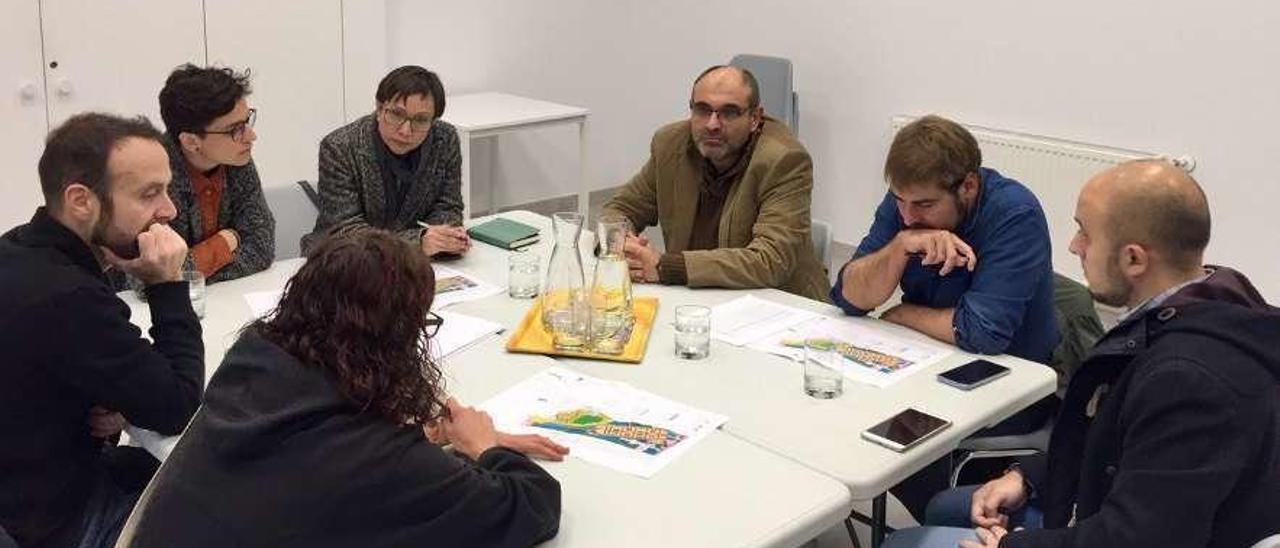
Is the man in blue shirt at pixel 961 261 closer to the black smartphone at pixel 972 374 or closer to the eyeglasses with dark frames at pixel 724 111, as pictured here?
the black smartphone at pixel 972 374

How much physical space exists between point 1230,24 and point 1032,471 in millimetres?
2895

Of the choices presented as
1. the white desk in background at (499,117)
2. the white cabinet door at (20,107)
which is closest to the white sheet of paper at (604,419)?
the white cabinet door at (20,107)

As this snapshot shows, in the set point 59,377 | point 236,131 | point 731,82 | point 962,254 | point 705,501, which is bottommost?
point 705,501

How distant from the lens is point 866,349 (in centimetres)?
245

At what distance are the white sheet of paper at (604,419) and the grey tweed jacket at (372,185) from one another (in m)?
1.10

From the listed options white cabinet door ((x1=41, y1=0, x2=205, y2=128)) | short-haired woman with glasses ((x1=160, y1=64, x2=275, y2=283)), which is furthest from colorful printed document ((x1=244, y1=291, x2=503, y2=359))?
white cabinet door ((x1=41, y1=0, x2=205, y2=128))

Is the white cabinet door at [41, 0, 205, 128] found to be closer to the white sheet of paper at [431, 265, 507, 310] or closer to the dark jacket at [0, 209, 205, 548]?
the white sheet of paper at [431, 265, 507, 310]

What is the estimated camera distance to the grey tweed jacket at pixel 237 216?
288cm

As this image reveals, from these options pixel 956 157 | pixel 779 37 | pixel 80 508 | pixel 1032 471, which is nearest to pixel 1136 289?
pixel 1032 471

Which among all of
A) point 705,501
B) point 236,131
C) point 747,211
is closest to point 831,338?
point 747,211

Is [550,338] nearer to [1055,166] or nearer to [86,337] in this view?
[86,337]

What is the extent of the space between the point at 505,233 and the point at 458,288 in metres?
0.49

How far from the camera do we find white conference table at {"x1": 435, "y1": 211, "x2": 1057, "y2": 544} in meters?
1.95

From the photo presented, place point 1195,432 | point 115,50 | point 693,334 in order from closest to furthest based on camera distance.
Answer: point 1195,432, point 693,334, point 115,50
